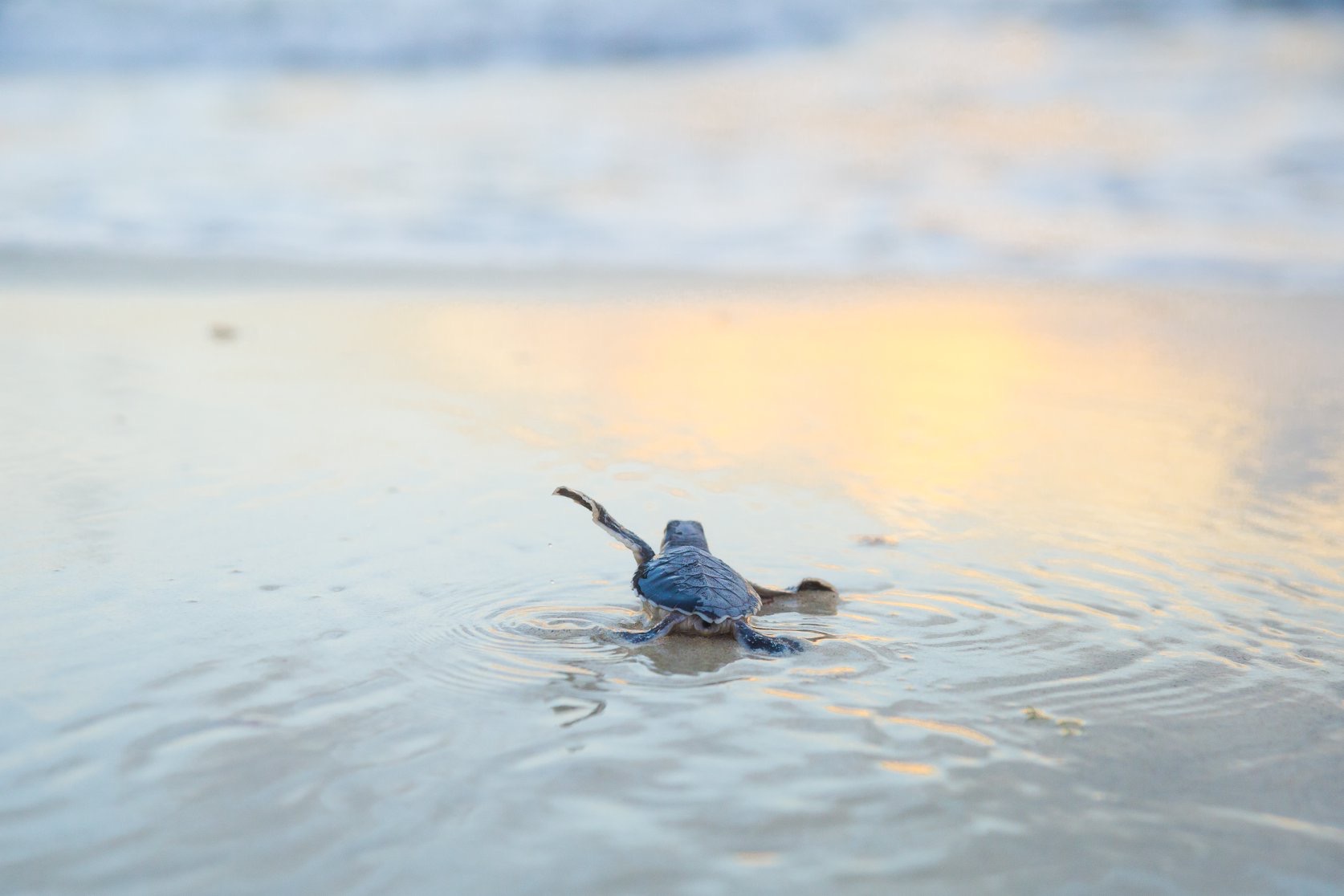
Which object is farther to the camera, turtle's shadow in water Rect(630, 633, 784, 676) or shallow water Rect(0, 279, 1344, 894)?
turtle's shadow in water Rect(630, 633, 784, 676)

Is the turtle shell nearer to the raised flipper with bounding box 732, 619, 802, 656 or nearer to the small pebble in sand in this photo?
the raised flipper with bounding box 732, 619, 802, 656

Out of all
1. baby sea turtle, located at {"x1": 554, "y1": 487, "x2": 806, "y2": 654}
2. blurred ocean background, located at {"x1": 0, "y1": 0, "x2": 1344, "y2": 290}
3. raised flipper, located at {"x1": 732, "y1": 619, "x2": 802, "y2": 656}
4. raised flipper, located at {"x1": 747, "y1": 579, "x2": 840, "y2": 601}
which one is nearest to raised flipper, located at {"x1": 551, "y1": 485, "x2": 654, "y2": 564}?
baby sea turtle, located at {"x1": 554, "y1": 487, "x2": 806, "y2": 654}

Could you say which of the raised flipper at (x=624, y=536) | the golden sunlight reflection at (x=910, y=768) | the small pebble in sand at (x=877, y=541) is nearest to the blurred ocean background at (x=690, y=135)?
the small pebble in sand at (x=877, y=541)

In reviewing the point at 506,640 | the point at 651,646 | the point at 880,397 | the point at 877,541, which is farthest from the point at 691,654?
the point at 880,397

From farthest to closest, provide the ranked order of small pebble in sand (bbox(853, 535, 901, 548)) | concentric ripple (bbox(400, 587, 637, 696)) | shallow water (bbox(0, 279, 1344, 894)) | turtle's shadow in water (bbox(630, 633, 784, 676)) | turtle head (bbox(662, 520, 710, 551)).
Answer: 1. small pebble in sand (bbox(853, 535, 901, 548))
2. turtle head (bbox(662, 520, 710, 551))
3. turtle's shadow in water (bbox(630, 633, 784, 676))
4. concentric ripple (bbox(400, 587, 637, 696))
5. shallow water (bbox(0, 279, 1344, 894))

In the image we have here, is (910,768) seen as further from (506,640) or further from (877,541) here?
(877,541)

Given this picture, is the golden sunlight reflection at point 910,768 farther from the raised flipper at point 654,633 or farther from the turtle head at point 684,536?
the turtle head at point 684,536

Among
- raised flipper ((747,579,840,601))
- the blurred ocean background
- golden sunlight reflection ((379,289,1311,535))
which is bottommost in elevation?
raised flipper ((747,579,840,601))

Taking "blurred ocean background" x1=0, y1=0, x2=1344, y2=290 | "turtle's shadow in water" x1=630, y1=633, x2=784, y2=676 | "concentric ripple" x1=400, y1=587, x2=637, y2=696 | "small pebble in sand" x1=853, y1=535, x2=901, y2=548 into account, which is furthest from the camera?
"blurred ocean background" x1=0, y1=0, x2=1344, y2=290
